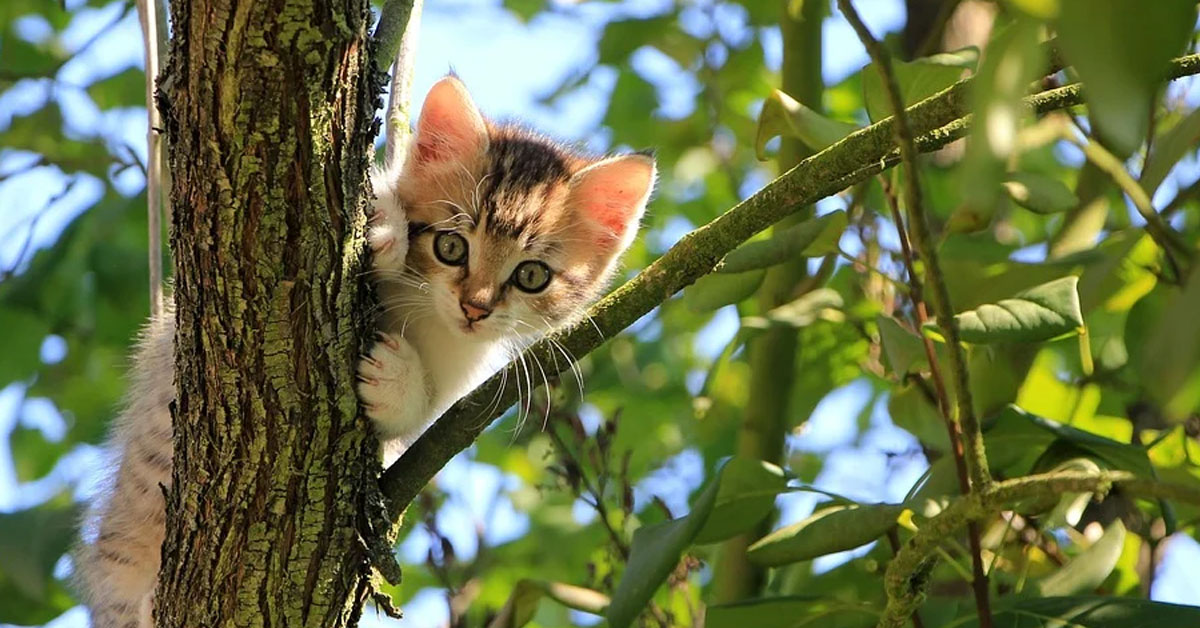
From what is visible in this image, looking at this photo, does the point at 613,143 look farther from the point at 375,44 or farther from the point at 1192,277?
the point at 1192,277

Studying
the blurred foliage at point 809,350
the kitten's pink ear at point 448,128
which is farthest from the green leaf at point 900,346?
the kitten's pink ear at point 448,128

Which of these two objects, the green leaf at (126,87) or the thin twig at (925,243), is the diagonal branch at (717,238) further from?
the green leaf at (126,87)

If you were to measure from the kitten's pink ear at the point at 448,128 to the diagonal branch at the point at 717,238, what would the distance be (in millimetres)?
856

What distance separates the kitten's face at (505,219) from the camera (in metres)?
2.50

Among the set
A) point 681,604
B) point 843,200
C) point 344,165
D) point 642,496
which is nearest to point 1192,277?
point 344,165

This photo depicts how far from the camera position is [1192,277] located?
720mm

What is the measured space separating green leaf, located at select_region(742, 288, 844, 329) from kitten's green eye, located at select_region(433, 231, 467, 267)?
615 millimetres

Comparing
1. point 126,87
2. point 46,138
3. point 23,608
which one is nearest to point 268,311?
point 23,608

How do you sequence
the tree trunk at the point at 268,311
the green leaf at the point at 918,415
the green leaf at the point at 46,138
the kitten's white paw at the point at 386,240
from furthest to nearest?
the green leaf at the point at 46,138
the green leaf at the point at 918,415
the kitten's white paw at the point at 386,240
the tree trunk at the point at 268,311

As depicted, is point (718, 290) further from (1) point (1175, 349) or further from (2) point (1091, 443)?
(1) point (1175, 349)

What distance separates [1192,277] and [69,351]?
417 centimetres

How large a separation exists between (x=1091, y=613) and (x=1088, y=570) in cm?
20

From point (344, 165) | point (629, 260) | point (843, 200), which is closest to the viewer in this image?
point (344, 165)

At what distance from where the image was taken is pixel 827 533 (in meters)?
1.91
